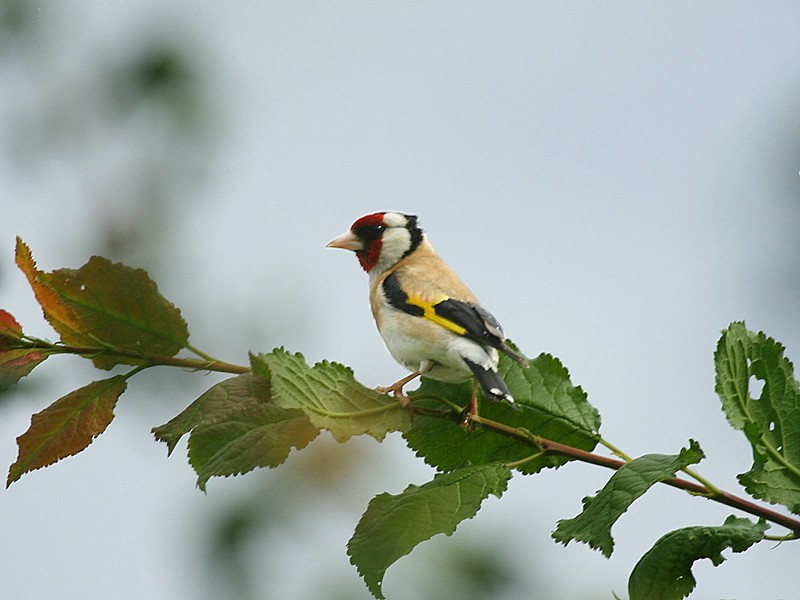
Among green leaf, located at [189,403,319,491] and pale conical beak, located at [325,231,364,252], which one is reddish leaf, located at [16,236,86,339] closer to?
green leaf, located at [189,403,319,491]

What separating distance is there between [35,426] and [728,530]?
98cm

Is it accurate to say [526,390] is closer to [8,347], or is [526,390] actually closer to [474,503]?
[474,503]

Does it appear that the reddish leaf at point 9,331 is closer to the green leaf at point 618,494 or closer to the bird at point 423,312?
the bird at point 423,312

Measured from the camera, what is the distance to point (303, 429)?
1.32 m

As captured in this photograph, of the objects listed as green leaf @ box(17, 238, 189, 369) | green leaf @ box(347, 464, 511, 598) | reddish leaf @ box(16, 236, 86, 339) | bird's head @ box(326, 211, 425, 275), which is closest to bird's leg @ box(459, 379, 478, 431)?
green leaf @ box(347, 464, 511, 598)

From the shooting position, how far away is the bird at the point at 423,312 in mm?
1762

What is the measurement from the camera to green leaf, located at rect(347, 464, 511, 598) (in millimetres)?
1246

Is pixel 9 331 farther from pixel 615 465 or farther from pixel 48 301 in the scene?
pixel 615 465

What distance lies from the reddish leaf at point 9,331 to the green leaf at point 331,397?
1.35 ft

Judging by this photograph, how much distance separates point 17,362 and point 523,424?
763mm

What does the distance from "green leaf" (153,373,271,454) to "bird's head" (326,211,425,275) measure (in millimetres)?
1520

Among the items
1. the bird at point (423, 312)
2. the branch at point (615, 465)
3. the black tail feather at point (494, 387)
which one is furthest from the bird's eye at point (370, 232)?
the branch at point (615, 465)

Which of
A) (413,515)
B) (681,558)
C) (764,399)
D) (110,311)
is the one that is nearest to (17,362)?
(110,311)

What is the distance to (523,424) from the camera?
1.56m
